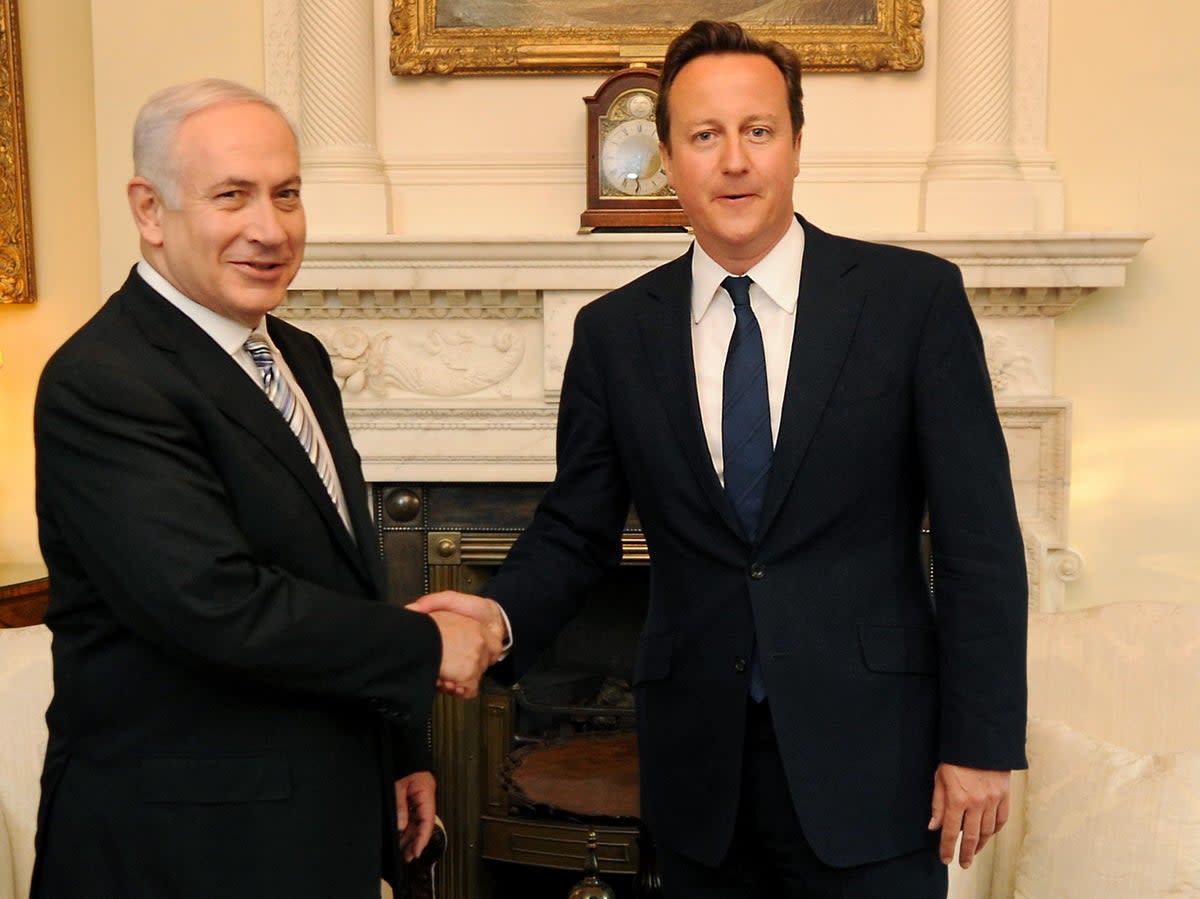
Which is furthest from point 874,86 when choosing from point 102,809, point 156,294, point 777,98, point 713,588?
point 102,809

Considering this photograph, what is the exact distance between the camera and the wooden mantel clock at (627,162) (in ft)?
12.0

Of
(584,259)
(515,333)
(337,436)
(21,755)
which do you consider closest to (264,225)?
(337,436)

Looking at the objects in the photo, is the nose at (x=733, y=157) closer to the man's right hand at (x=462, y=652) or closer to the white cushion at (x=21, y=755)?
the man's right hand at (x=462, y=652)

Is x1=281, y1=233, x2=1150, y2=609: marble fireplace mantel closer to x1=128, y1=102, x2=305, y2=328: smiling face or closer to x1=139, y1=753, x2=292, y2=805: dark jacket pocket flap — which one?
x1=128, y1=102, x2=305, y2=328: smiling face

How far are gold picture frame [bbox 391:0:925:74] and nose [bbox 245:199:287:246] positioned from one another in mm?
2184

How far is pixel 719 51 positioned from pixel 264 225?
27.8 inches

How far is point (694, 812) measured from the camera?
1917 millimetres

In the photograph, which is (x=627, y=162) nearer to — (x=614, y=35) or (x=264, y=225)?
(x=614, y=35)

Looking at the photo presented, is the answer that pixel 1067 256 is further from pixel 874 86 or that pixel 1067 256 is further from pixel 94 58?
pixel 94 58

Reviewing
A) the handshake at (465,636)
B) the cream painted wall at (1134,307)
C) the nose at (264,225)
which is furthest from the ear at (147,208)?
the cream painted wall at (1134,307)

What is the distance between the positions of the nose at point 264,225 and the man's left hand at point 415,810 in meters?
0.83

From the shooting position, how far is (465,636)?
1988 mm

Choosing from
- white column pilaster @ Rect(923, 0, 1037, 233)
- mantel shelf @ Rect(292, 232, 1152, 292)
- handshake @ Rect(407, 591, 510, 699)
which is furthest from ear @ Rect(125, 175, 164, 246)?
white column pilaster @ Rect(923, 0, 1037, 233)

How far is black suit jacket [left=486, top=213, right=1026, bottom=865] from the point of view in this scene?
1.81 metres
